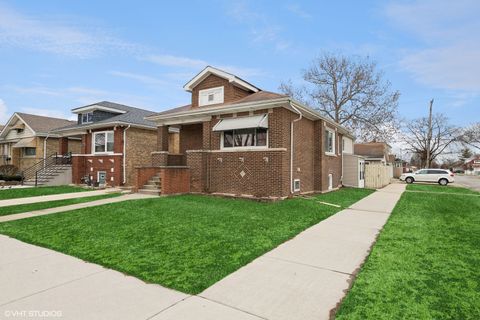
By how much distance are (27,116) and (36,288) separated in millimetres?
31017

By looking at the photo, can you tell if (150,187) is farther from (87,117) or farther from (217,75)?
(87,117)

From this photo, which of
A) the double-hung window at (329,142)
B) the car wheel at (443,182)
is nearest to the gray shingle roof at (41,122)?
the double-hung window at (329,142)

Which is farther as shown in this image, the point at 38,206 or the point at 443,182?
the point at 443,182

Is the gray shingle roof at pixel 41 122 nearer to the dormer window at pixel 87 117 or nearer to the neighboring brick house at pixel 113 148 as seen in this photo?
the dormer window at pixel 87 117

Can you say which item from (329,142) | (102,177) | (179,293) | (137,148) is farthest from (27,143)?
(179,293)

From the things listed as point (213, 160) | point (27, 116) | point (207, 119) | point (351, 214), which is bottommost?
point (351, 214)

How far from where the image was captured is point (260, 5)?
11539 mm

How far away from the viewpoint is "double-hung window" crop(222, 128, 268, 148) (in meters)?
12.3

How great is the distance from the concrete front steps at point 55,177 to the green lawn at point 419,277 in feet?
69.2

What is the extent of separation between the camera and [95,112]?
826 inches

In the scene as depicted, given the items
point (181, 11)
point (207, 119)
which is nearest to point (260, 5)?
point (181, 11)

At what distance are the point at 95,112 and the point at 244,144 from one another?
1445 cm

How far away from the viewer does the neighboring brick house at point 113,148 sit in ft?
58.5

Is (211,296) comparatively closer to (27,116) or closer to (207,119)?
(207,119)
